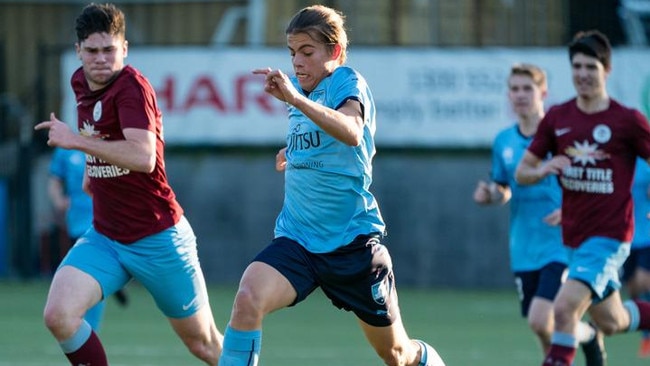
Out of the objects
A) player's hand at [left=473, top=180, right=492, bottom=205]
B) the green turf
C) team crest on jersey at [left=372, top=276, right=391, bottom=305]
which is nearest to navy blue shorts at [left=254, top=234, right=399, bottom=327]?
team crest on jersey at [left=372, top=276, right=391, bottom=305]

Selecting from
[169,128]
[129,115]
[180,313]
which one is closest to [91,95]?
[129,115]

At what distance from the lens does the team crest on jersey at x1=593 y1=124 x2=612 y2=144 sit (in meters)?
8.61

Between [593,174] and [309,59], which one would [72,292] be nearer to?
[309,59]

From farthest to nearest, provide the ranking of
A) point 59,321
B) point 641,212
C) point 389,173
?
point 389,173 < point 641,212 < point 59,321

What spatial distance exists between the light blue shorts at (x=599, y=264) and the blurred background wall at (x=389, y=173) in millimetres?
9585

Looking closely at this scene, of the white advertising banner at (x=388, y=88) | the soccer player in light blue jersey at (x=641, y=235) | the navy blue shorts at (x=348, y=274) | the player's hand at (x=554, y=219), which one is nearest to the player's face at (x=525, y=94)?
the player's hand at (x=554, y=219)

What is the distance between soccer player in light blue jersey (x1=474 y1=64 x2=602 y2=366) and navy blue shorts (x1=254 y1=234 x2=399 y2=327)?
2676 millimetres

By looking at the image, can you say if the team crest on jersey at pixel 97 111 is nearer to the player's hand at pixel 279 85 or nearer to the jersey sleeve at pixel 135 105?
the jersey sleeve at pixel 135 105

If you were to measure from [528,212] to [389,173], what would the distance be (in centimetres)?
847

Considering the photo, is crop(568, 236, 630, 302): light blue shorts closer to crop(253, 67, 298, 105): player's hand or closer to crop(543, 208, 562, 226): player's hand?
crop(543, 208, 562, 226): player's hand

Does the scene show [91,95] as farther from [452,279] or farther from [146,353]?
[452,279]

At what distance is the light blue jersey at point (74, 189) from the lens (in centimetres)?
1226

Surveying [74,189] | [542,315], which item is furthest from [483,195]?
[74,189]

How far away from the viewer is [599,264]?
8422mm
